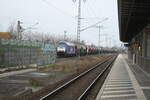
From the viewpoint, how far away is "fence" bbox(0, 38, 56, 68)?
69.1 ft

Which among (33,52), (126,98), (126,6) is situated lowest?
(126,98)

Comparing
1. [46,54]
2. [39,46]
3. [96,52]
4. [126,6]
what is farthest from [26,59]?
[96,52]

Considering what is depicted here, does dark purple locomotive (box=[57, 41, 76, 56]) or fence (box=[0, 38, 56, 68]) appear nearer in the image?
fence (box=[0, 38, 56, 68])

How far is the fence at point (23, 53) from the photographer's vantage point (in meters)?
21.0

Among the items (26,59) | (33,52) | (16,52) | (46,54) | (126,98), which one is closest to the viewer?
(126,98)

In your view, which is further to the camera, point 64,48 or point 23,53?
point 64,48

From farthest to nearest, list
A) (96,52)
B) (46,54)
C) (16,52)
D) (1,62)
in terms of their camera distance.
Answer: (96,52) → (46,54) → (16,52) → (1,62)

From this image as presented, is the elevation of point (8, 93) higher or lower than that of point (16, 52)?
lower

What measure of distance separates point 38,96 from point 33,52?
52.7 ft

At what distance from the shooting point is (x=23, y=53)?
25.0 meters

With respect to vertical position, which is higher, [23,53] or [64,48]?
[64,48]

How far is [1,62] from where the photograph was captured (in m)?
20.5

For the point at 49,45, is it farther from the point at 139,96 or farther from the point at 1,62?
the point at 139,96

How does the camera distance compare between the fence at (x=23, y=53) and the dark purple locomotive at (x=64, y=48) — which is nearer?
the fence at (x=23, y=53)
